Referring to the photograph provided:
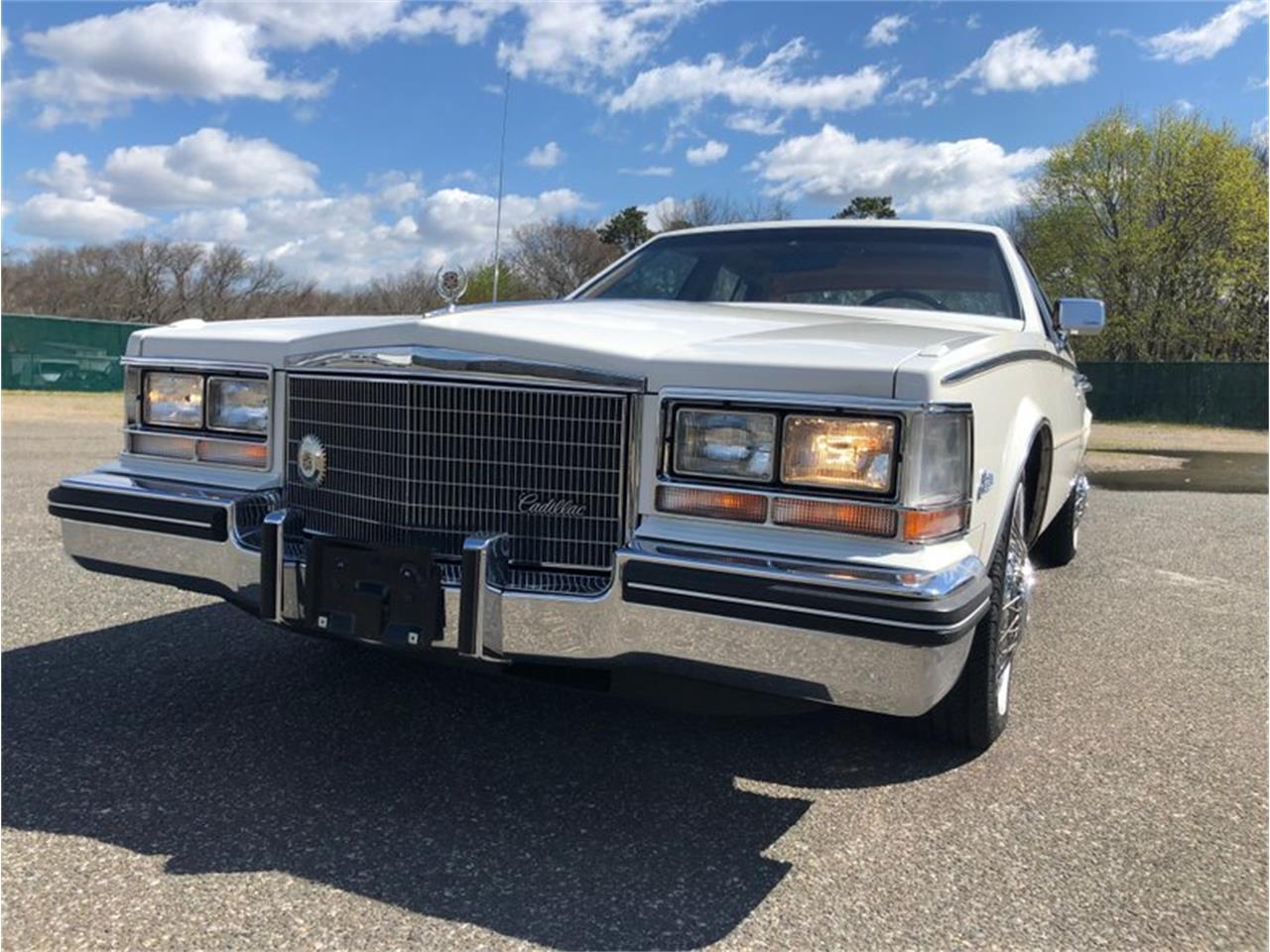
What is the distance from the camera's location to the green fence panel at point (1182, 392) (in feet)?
89.4

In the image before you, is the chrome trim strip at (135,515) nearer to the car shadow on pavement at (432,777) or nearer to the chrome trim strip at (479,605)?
the car shadow on pavement at (432,777)

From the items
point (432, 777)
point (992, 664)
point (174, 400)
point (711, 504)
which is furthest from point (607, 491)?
point (174, 400)

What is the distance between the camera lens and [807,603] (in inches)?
79.3

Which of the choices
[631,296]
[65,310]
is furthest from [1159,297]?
[65,310]

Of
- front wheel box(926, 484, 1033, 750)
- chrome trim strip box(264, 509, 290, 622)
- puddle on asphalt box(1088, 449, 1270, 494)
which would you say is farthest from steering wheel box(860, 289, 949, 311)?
puddle on asphalt box(1088, 449, 1270, 494)

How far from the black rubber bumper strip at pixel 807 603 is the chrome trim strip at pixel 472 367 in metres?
0.43

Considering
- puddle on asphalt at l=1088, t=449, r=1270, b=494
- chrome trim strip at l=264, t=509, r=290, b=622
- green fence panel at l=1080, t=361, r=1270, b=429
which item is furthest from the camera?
green fence panel at l=1080, t=361, r=1270, b=429

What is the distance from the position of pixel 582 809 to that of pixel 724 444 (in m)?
1.02

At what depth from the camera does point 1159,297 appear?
3331 cm

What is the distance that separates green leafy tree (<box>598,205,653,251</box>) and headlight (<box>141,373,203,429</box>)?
125 ft

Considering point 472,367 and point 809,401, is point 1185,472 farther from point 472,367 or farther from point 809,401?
point 472,367

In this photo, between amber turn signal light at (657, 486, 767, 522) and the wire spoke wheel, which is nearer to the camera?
amber turn signal light at (657, 486, 767, 522)

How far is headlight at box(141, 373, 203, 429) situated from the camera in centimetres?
287

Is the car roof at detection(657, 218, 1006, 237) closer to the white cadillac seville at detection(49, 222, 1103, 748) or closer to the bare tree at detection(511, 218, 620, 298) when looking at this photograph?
the white cadillac seville at detection(49, 222, 1103, 748)
